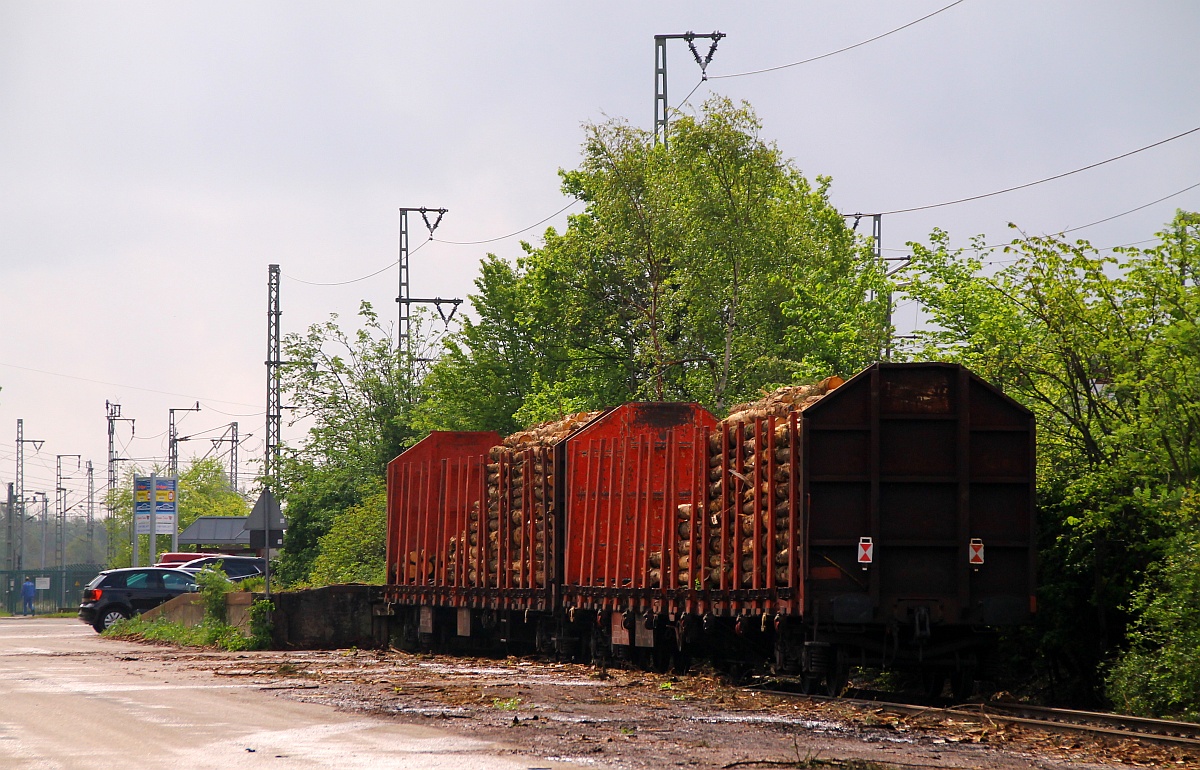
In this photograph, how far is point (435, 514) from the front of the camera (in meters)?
22.8

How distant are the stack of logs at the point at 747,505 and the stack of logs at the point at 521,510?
11.8 ft

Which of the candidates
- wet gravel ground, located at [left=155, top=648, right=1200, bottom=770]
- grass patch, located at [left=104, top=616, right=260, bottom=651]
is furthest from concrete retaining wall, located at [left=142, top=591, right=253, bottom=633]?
wet gravel ground, located at [left=155, top=648, right=1200, bottom=770]

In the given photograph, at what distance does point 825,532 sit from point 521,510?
7.40m

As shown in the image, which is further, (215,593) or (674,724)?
(215,593)

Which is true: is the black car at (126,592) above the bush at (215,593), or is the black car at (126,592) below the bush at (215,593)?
below

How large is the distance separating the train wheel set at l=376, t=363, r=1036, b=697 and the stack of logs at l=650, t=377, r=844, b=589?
23 mm

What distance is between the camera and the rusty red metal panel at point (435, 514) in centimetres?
2161

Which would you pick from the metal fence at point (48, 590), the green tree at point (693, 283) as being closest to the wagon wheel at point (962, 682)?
the green tree at point (693, 283)

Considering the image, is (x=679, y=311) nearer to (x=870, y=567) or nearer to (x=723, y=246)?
(x=723, y=246)

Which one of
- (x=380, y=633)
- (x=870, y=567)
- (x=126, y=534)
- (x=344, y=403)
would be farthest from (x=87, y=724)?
(x=126, y=534)

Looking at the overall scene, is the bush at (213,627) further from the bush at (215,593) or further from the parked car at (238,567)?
the parked car at (238,567)

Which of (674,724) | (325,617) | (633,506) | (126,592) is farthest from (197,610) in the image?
(674,724)

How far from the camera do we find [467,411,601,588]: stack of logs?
19172 mm

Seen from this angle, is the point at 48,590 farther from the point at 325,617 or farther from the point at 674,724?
the point at 674,724
